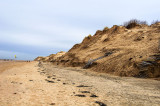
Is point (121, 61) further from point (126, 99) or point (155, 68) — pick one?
point (126, 99)

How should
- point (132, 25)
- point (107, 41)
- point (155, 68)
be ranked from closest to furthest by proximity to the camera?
point (155, 68) → point (107, 41) → point (132, 25)

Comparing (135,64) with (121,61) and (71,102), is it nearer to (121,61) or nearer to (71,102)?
(121,61)

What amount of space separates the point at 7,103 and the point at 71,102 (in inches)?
75.4

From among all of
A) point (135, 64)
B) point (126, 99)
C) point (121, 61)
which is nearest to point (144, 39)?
point (121, 61)

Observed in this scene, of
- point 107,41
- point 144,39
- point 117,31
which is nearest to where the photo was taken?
point 144,39

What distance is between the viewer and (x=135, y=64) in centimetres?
1184

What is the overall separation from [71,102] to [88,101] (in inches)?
23.1

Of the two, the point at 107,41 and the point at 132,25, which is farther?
the point at 132,25

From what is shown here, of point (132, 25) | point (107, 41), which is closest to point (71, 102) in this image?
point (107, 41)

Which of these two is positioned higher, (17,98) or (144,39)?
(144,39)

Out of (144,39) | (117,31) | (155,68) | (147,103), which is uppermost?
(117,31)

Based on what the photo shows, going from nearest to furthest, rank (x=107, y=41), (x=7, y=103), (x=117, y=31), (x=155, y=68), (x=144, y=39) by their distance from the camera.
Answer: (x=7, y=103), (x=155, y=68), (x=144, y=39), (x=107, y=41), (x=117, y=31)

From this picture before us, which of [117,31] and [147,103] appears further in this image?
[117,31]

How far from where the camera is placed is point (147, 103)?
15.4ft
